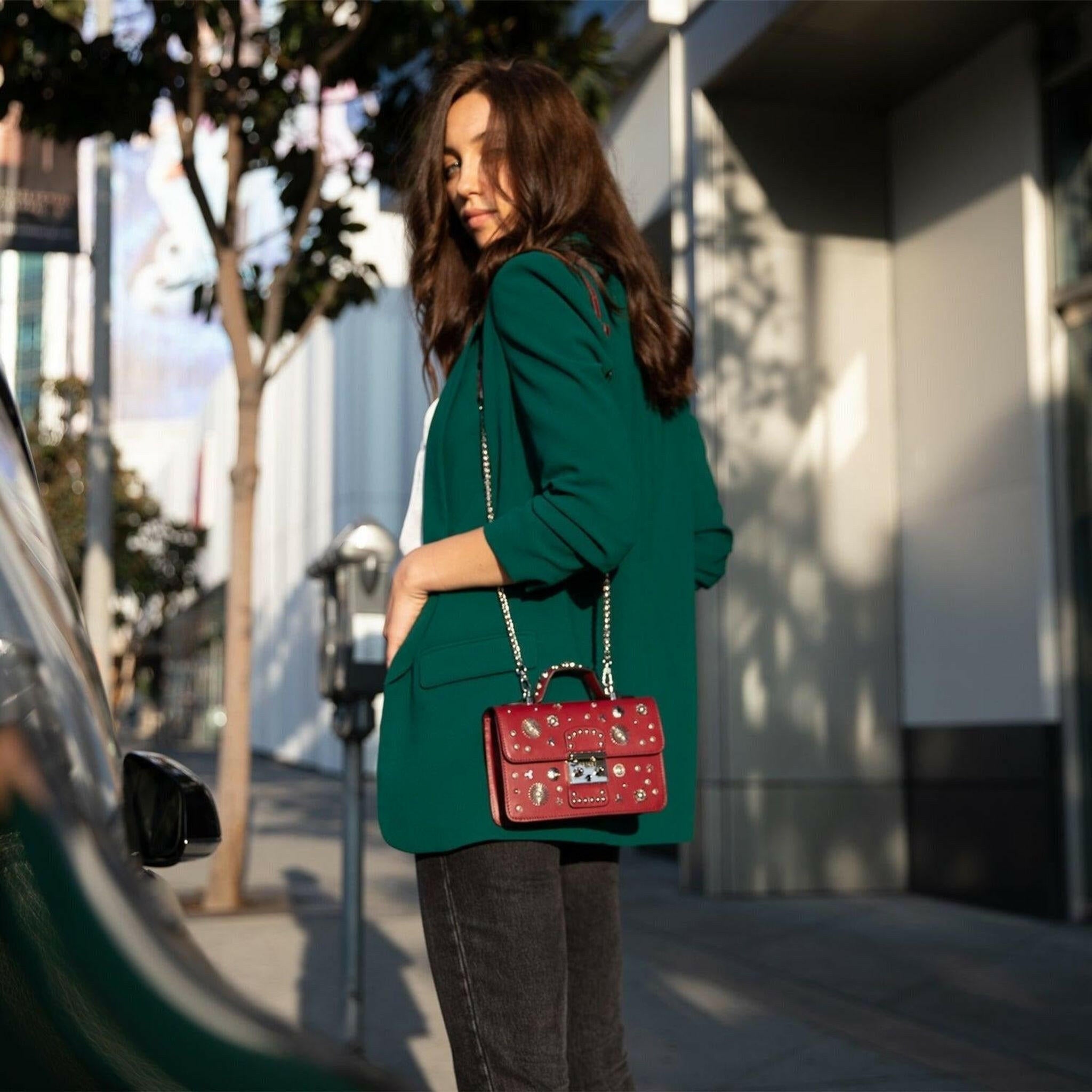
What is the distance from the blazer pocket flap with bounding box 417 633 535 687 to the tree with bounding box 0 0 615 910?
554 centimetres

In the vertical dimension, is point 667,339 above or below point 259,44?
below

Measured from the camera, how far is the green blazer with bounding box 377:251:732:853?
5.81ft

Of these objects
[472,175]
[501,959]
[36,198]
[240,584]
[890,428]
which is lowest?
[501,959]

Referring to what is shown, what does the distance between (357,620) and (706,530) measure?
2.62 m

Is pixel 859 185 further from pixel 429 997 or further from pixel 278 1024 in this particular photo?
pixel 278 1024

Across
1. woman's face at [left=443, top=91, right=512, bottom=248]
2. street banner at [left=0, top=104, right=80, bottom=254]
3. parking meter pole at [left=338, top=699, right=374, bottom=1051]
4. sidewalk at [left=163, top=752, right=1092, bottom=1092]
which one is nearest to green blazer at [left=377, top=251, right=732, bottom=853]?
woman's face at [left=443, top=91, right=512, bottom=248]

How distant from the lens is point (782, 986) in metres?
5.31

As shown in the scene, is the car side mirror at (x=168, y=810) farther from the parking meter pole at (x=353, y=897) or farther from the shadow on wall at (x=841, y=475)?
the shadow on wall at (x=841, y=475)

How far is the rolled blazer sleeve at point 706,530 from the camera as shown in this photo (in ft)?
7.12

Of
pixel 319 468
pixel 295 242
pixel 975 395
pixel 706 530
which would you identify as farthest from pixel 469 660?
pixel 319 468

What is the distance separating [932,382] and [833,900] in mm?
2655

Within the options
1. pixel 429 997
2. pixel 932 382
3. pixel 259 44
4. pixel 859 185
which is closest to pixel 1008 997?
pixel 429 997

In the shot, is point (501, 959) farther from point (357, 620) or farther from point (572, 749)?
point (357, 620)

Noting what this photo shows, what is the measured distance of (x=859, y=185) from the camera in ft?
Answer: 27.2
